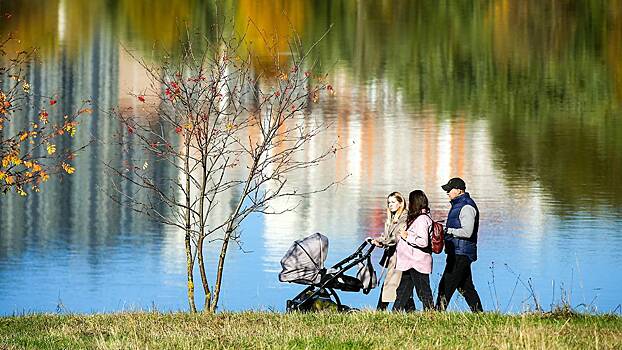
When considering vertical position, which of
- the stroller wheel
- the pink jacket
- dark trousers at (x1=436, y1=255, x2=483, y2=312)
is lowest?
the stroller wheel

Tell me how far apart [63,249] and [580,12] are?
7203 cm

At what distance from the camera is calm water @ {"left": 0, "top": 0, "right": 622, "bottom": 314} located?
24.6 meters

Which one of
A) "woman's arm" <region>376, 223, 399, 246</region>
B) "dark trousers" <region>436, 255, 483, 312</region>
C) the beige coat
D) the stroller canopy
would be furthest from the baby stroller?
"dark trousers" <region>436, 255, 483, 312</region>

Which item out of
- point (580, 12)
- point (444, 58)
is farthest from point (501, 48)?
point (580, 12)

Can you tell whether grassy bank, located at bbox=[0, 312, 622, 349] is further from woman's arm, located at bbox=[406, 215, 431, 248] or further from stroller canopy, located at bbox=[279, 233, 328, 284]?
woman's arm, located at bbox=[406, 215, 431, 248]

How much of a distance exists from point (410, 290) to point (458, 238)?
30.5 inches

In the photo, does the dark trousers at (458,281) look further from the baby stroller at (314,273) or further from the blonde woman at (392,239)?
the baby stroller at (314,273)

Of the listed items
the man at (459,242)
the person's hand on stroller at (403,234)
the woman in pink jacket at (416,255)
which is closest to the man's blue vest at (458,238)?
the man at (459,242)

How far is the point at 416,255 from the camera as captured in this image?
580 inches

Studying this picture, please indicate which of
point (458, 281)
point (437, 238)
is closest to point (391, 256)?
point (458, 281)

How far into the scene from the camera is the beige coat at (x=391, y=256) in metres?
14.8

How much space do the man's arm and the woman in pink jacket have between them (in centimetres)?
32

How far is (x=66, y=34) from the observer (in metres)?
79.1

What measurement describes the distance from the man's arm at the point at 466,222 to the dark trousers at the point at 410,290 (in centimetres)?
57
